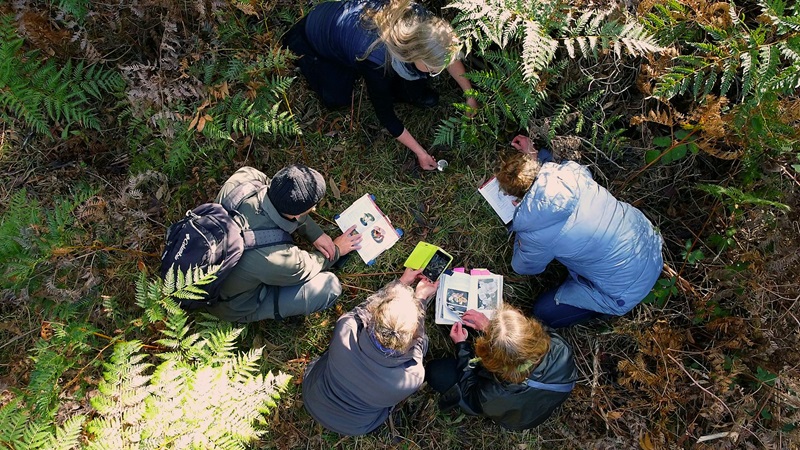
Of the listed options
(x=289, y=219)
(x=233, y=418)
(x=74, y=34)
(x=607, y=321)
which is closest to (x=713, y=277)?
(x=607, y=321)

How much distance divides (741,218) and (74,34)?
18.7 ft

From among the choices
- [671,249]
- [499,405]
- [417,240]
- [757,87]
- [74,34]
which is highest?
[757,87]

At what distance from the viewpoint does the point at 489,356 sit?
12.3ft

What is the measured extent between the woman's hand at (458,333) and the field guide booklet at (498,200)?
1022mm

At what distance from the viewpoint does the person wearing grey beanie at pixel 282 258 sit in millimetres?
3754

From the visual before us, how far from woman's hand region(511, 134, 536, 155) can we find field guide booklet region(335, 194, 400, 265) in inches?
52.9

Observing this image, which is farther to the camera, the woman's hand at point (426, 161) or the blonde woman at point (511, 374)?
the woman's hand at point (426, 161)

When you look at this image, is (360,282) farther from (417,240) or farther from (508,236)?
(508,236)

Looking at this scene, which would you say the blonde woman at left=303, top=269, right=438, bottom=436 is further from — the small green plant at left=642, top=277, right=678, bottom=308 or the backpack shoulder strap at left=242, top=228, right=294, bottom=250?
the small green plant at left=642, top=277, right=678, bottom=308

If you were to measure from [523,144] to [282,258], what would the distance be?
227cm

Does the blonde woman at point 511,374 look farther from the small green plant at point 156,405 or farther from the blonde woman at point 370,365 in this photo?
the small green plant at point 156,405

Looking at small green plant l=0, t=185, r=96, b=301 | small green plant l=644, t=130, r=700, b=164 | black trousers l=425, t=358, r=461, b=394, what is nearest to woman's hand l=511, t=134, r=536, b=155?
small green plant l=644, t=130, r=700, b=164

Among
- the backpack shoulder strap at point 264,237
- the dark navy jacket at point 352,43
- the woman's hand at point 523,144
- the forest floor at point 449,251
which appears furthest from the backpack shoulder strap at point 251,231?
the woman's hand at point 523,144

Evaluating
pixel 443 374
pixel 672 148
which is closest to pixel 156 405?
pixel 443 374
